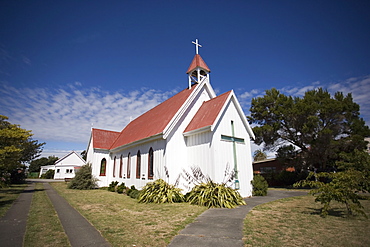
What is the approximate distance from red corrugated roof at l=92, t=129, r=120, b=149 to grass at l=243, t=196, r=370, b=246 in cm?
2170

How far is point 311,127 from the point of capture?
67.1 feet

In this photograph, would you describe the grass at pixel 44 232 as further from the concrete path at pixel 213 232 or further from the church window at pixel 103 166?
the church window at pixel 103 166

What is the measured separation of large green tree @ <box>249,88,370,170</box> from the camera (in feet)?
65.9

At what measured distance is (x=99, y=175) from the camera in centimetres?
2492

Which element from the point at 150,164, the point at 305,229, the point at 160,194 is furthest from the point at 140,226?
the point at 150,164

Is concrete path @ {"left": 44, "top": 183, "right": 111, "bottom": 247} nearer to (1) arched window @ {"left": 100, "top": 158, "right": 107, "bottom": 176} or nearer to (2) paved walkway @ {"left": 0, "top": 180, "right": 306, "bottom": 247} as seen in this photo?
(2) paved walkway @ {"left": 0, "top": 180, "right": 306, "bottom": 247}

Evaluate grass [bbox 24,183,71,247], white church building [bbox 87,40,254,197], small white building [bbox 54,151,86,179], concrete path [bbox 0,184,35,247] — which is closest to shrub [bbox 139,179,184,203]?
white church building [bbox 87,40,254,197]

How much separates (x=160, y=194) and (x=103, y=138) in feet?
57.1

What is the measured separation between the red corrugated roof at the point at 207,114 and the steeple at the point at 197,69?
361 centimetres

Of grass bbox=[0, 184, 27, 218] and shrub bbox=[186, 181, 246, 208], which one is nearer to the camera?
grass bbox=[0, 184, 27, 218]

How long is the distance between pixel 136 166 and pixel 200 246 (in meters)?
14.0

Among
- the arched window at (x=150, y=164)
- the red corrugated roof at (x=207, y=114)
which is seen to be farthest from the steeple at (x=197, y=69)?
the arched window at (x=150, y=164)

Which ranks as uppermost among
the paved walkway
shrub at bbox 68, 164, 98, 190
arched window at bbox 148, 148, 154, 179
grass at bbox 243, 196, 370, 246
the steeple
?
the steeple

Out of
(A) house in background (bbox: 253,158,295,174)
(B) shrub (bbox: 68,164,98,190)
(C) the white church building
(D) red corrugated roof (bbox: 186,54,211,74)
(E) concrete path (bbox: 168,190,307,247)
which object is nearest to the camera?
(E) concrete path (bbox: 168,190,307,247)
